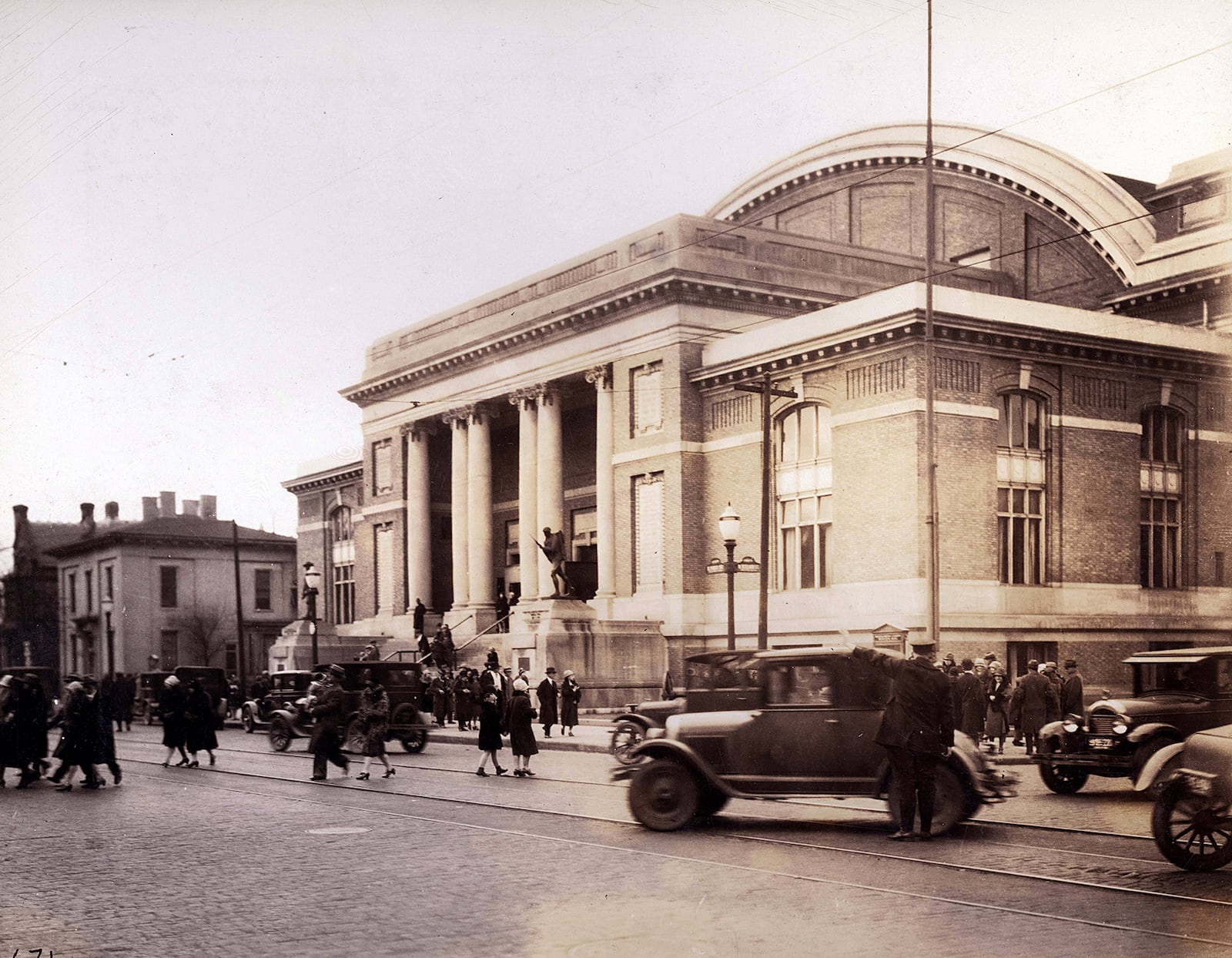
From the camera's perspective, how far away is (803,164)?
54719mm

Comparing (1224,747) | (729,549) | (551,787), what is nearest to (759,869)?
(1224,747)

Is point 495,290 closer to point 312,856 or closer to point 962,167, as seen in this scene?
point 962,167

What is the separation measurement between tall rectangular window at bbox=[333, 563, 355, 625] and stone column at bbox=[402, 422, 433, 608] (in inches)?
385

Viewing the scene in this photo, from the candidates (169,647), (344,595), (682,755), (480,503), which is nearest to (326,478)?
(344,595)

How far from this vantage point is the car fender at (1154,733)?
17641 mm

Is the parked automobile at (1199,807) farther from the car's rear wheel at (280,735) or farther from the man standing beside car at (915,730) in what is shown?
the car's rear wheel at (280,735)

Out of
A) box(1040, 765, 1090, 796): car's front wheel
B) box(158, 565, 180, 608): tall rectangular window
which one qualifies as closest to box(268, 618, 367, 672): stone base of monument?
box(158, 565, 180, 608): tall rectangular window

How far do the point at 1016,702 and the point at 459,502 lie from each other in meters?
30.9

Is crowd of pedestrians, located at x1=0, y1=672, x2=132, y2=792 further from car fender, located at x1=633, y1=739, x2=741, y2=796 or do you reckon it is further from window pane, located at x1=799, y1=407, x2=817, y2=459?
window pane, located at x1=799, y1=407, x2=817, y2=459

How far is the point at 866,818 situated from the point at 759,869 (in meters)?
4.31

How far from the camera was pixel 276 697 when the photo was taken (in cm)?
3866

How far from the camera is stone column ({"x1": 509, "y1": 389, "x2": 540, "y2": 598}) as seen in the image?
49500 millimetres

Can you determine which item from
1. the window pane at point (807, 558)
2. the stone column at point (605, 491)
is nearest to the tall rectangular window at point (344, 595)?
the stone column at point (605, 491)

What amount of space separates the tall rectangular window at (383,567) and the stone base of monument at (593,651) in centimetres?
1595
